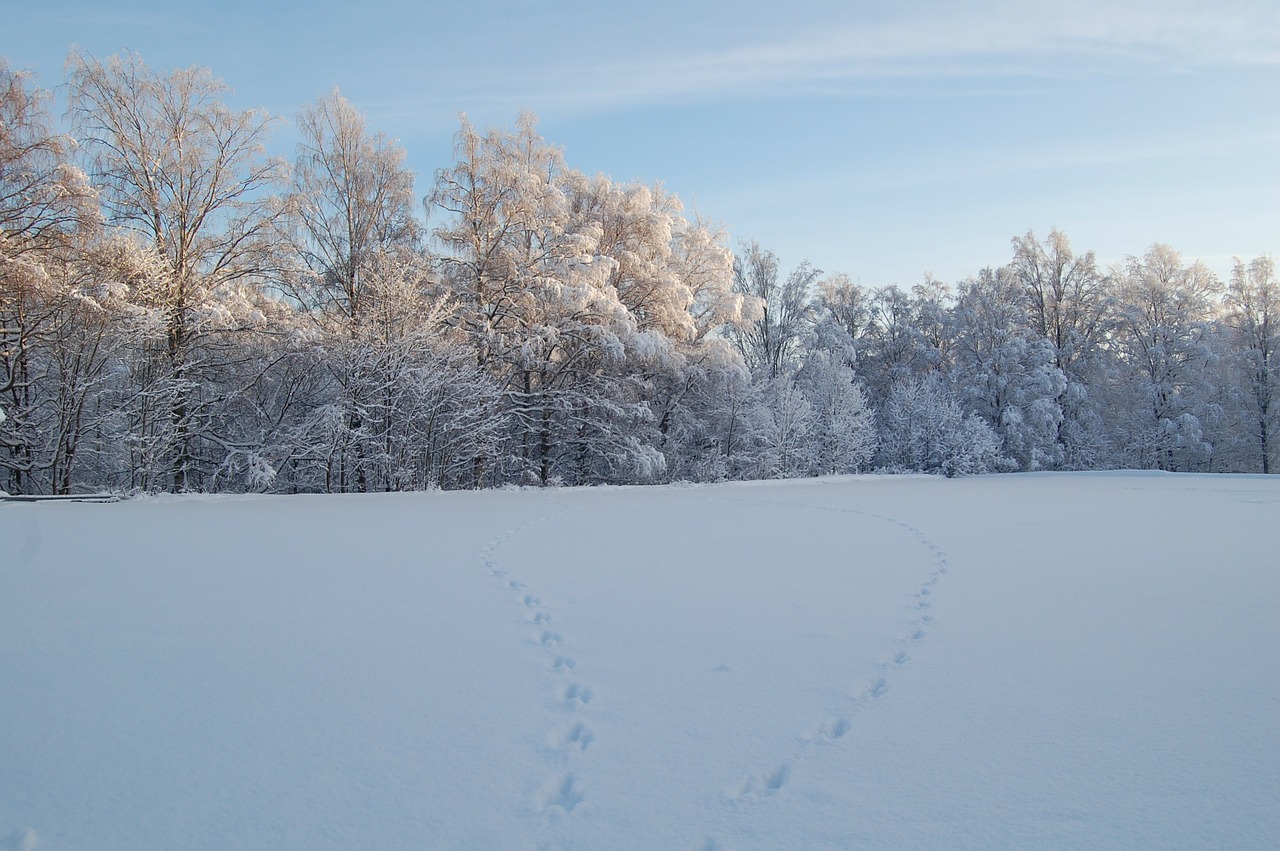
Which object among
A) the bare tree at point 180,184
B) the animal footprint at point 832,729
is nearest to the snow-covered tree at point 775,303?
the bare tree at point 180,184

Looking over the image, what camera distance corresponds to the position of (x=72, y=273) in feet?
42.2

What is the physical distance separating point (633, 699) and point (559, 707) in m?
0.30

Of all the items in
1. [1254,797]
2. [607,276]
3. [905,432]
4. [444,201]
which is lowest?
[1254,797]

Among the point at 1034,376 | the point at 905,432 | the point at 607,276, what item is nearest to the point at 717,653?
the point at 607,276

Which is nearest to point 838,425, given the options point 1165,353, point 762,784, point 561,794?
point 1165,353

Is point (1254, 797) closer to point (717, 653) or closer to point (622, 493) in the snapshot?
point (717, 653)

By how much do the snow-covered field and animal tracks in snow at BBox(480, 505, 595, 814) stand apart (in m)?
0.01

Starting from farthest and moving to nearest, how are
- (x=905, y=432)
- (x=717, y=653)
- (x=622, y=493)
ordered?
(x=905, y=432) → (x=622, y=493) → (x=717, y=653)

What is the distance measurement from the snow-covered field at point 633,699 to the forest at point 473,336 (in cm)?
861

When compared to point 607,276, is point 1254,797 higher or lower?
lower

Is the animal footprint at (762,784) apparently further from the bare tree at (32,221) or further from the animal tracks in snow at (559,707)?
the bare tree at (32,221)

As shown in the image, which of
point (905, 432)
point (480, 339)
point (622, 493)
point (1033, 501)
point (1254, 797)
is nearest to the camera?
point (1254, 797)

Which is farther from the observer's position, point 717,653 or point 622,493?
point 622,493

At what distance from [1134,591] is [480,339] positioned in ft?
49.8
